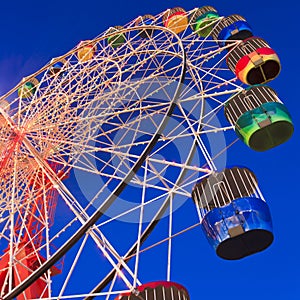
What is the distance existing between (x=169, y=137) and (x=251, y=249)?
3803 millimetres

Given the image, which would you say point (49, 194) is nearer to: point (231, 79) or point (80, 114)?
point (80, 114)

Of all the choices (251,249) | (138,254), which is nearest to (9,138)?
(138,254)

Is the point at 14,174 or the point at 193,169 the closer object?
the point at 193,169

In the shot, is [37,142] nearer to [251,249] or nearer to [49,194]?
[49,194]

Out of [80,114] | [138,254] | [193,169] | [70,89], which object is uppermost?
[70,89]

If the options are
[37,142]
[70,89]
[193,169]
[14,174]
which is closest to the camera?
[193,169]

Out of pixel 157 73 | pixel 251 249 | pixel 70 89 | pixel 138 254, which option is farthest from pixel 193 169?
pixel 70 89

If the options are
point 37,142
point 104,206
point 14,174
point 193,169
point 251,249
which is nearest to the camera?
point 104,206

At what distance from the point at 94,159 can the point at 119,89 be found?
1.97m

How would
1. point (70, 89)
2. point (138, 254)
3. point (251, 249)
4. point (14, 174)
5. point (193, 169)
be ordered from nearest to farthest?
point (138, 254), point (251, 249), point (193, 169), point (14, 174), point (70, 89)

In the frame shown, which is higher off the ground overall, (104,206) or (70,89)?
(70,89)

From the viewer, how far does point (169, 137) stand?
1138cm

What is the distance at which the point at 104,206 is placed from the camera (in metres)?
6.72

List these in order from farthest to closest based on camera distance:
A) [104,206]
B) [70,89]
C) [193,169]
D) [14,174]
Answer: [70,89] < [14,174] < [193,169] < [104,206]
